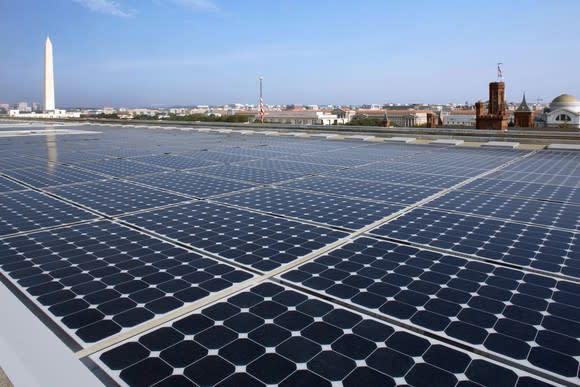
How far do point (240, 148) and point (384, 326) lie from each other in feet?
73.4

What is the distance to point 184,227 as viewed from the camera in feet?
30.7

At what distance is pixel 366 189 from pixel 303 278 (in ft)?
24.4

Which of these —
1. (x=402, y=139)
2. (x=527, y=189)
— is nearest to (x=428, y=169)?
(x=527, y=189)

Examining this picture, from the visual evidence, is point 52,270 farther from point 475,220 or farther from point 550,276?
point 475,220

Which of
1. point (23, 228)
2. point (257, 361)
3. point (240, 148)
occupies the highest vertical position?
point (240, 148)

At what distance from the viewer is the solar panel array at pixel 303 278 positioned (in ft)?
15.0

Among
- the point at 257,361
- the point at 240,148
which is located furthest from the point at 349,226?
the point at 240,148

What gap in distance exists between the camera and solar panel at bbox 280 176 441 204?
12.6 metres

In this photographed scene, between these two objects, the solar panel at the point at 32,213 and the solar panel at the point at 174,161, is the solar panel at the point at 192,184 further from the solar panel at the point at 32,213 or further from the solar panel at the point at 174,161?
the solar panel at the point at 32,213

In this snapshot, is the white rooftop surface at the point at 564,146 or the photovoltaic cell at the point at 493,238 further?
the white rooftop surface at the point at 564,146

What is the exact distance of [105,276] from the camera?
670 centimetres

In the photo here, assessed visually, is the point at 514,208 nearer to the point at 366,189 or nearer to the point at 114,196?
the point at 366,189

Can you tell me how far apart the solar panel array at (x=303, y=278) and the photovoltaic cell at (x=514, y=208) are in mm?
76

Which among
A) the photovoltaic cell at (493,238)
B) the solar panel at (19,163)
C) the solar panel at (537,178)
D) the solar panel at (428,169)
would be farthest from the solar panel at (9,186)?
the solar panel at (537,178)
